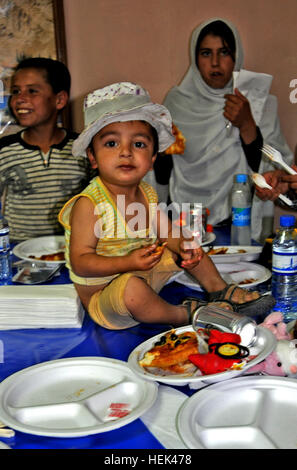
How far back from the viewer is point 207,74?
2697 mm

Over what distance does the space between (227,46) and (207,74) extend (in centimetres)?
17

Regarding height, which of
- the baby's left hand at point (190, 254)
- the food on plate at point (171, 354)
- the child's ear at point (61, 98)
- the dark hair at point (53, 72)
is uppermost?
the dark hair at point (53, 72)

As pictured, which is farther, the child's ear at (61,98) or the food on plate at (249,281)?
the child's ear at (61,98)

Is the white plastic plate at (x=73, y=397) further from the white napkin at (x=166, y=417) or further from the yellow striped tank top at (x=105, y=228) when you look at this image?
the yellow striped tank top at (x=105, y=228)

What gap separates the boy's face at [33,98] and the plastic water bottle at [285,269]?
1.47m

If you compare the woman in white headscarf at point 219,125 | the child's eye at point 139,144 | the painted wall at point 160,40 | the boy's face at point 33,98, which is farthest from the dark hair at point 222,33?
the child's eye at point 139,144

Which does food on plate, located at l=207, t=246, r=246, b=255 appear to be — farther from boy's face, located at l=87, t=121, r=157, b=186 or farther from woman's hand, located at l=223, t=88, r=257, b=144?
woman's hand, located at l=223, t=88, r=257, b=144

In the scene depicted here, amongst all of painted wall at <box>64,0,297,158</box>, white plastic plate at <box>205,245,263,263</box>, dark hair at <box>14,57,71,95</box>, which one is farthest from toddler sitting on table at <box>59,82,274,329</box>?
painted wall at <box>64,0,297,158</box>

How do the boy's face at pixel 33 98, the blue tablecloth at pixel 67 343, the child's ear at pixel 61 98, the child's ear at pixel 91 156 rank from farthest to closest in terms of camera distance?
the child's ear at pixel 61 98 → the boy's face at pixel 33 98 → the child's ear at pixel 91 156 → the blue tablecloth at pixel 67 343

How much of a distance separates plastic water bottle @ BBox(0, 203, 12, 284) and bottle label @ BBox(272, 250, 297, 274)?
75 cm

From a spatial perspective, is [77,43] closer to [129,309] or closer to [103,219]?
[103,219]

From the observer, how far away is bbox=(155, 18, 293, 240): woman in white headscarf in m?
2.56

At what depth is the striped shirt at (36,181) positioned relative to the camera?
2330 millimetres

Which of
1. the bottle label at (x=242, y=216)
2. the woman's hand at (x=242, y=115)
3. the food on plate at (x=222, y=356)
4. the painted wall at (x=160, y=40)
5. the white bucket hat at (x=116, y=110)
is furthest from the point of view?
the painted wall at (x=160, y=40)
